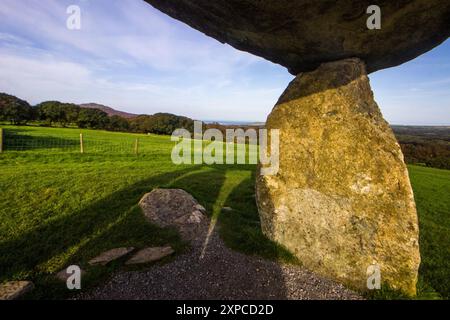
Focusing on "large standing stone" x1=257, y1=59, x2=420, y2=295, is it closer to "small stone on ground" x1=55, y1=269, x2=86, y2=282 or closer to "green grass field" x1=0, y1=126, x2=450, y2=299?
"green grass field" x1=0, y1=126, x2=450, y2=299

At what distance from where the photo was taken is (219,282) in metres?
5.42

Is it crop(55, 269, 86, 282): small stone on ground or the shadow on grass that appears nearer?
crop(55, 269, 86, 282): small stone on ground

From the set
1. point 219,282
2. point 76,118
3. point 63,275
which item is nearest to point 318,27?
point 219,282

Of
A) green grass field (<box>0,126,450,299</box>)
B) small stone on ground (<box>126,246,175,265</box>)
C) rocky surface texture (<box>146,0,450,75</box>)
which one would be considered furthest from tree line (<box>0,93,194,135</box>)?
rocky surface texture (<box>146,0,450,75</box>)

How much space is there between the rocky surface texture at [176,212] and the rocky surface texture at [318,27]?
5256 millimetres

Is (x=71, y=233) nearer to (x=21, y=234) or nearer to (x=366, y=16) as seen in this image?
(x=21, y=234)

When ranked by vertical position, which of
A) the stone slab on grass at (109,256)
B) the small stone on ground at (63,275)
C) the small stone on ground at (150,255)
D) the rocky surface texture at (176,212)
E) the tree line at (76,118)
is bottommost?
the small stone on ground at (63,275)

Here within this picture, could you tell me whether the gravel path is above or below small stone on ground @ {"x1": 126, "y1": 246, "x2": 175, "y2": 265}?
below

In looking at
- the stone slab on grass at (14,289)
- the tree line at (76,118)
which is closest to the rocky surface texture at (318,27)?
the stone slab on grass at (14,289)

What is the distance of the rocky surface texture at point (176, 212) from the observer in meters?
7.86

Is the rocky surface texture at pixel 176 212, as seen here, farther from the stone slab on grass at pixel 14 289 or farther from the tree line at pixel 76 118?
the tree line at pixel 76 118

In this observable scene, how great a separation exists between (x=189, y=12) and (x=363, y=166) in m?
5.13

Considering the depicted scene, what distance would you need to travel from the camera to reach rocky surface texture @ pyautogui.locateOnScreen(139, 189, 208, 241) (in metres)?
7.86

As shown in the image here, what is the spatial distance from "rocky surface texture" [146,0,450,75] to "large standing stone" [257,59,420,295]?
24.1 inches
